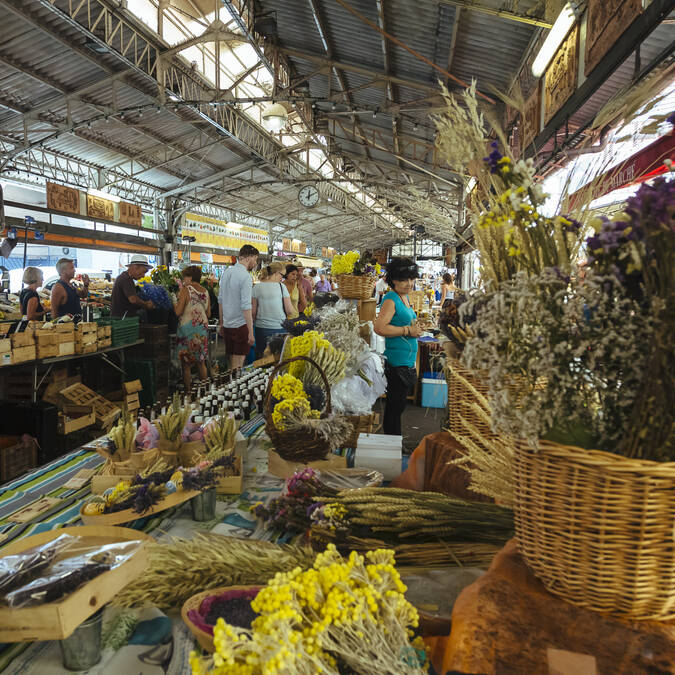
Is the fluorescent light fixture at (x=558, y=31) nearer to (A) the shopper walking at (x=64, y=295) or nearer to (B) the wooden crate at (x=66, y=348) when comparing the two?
(B) the wooden crate at (x=66, y=348)

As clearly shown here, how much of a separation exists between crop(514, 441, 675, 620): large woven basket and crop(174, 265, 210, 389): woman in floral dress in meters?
6.00

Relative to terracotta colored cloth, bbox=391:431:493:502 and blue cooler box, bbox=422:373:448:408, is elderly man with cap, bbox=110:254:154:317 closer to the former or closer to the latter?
blue cooler box, bbox=422:373:448:408

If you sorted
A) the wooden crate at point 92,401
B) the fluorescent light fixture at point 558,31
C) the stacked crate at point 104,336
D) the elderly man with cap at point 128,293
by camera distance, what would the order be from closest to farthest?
the fluorescent light fixture at point 558,31 < the wooden crate at point 92,401 < the stacked crate at point 104,336 < the elderly man with cap at point 128,293

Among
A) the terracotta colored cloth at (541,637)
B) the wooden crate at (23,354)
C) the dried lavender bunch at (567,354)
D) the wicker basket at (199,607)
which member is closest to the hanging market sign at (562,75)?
the dried lavender bunch at (567,354)

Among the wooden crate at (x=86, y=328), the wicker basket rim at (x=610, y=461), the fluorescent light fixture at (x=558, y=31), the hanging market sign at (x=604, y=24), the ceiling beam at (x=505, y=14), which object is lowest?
the wicker basket rim at (x=610, y=461)

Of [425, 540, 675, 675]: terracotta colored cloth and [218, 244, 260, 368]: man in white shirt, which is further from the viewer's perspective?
[218, 244, 260, 368]: man in white shirt

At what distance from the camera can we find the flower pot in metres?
1.68

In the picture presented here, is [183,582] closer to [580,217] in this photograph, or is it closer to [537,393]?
[537,393]

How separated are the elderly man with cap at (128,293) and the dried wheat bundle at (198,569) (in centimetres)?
510

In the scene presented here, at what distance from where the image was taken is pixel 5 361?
12.8 feet

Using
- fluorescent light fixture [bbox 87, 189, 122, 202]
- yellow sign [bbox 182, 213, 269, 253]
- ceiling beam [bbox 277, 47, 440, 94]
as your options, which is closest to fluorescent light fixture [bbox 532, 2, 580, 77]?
ceiling beam [bbox 277, 47, 440, 94]

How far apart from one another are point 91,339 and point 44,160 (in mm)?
8181

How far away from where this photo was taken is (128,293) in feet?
19.5

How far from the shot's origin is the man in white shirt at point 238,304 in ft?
17.2
